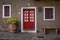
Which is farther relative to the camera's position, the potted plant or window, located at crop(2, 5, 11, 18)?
window, located at crop(2, 5, 11, 18)

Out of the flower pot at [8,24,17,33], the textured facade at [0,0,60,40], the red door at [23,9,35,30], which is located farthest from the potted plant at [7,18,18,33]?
the red door at [23,9,35,30]

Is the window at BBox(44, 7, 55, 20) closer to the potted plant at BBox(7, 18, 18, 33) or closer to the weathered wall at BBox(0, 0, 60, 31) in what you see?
the weathered wall at BBox(0, 0, 60, 31)

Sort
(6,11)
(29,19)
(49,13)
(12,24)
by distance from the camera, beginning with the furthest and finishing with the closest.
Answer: (29,19) < (6,11) < (49,13) < (12,24)

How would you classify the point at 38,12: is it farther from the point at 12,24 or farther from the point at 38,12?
the point at 12,24

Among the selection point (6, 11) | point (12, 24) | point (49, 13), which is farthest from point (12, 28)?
point (49, 13)

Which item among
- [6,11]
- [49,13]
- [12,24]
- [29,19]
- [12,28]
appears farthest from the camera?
[29,19]

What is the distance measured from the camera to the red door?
16609 millimetres

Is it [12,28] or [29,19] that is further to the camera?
[29,19]

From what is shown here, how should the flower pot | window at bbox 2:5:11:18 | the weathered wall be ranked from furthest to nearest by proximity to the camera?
window at bbox 2:5:11:18 < the weathered wall < the flower pot

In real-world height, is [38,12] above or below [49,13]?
above

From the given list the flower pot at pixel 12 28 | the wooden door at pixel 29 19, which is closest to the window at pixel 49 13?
the wooden door at pixel 29 19

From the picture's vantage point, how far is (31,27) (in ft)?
54.5

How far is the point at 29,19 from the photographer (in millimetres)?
16688

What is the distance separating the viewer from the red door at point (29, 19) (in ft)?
54.5
